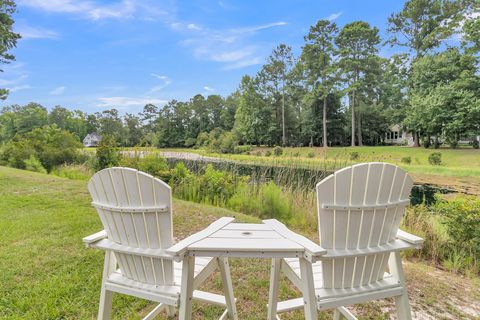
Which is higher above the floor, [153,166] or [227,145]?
[227,145]

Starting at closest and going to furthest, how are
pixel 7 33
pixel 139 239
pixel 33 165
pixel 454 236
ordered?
1. pixel 139 239
2. pixel 454 236
3. pixel 7 33
4. pixel 33 165

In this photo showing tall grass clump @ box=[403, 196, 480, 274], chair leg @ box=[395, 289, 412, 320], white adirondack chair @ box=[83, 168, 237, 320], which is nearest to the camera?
white adirondack chair @ box=[83, 168, 237, 320]

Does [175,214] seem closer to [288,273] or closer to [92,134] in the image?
[288,273]

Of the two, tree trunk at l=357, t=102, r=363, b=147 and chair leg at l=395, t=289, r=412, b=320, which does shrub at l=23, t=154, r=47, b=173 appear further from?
tree trunk at l=357, t=102, r=363, b=147

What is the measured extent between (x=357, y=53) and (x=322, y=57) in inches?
106

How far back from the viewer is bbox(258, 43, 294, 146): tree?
27016 millimetres

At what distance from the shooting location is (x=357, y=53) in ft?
75.8

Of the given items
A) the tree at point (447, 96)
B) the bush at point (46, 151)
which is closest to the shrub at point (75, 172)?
the bush at point (46, 151)

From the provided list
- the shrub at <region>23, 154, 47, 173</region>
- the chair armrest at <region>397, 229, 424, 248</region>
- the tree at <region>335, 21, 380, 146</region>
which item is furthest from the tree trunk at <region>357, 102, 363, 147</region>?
the chair armrest at <region>397, 229, 424, 248</region>

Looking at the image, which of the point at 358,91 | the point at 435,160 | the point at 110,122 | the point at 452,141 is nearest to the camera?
the point at 435,160

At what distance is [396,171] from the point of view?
1.28m

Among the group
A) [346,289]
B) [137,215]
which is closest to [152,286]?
[137,215]

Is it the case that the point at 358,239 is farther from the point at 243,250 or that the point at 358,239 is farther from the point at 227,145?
the point at 227,145

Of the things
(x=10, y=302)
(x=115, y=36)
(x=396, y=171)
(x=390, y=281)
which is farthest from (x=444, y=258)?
(x=115, y=36)
